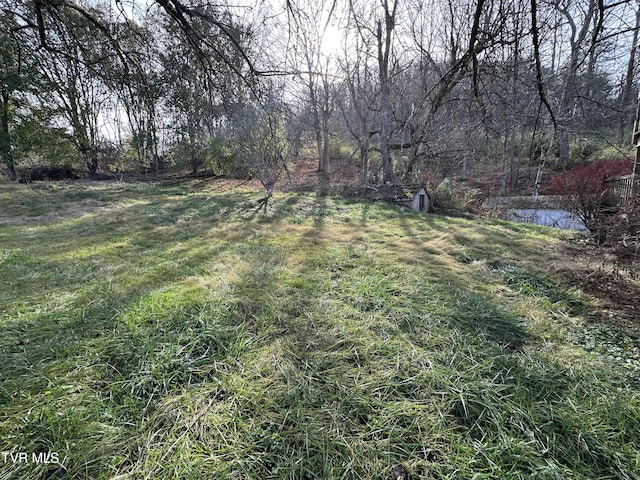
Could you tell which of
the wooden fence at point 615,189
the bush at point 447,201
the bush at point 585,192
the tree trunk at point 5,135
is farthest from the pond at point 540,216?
the tree trunk at point 5,135

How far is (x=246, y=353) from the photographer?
1.72 metres

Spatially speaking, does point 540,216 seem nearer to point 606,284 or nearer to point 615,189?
point 615,189

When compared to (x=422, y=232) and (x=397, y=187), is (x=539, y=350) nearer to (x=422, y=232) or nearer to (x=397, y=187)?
(x=422, y=232)

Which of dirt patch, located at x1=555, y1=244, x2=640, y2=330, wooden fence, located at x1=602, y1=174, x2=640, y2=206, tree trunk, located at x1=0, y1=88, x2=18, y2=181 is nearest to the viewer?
dirt patch, located at x1=555, y1=244, x2=640, y2=330

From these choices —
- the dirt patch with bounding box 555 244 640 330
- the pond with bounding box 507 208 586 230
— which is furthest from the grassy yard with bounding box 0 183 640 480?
the pond with bounding box 507 208 586 230

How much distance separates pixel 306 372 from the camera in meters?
1.57

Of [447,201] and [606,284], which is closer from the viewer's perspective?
[606,284]

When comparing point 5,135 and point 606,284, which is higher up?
point 5,135

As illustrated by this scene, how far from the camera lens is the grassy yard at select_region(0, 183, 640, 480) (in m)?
1.11

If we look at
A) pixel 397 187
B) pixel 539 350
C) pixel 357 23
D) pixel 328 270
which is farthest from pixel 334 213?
pixel 539 350

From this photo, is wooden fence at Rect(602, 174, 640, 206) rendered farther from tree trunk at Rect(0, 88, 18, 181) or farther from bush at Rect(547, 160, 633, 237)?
tree trunk at Rect(0, 88, 18, 181)

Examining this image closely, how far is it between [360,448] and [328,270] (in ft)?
6.91

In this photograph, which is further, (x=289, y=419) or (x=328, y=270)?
(x=328, y=270)

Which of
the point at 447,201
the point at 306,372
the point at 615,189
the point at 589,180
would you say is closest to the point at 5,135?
the point at 306,372
